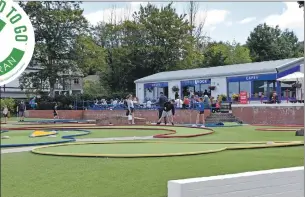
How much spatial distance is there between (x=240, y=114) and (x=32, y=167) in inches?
718

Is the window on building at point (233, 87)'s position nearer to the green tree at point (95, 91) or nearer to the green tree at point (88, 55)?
the green tree at point (95, 91)

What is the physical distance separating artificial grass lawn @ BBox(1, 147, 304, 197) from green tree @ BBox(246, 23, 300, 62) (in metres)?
42.1

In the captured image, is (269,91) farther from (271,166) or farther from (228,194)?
(228,194)

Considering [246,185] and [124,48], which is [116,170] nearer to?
[246,185]

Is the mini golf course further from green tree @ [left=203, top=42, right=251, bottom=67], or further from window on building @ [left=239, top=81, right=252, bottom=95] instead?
green tree @ [left=203, top=42, right=251, bottom=67]

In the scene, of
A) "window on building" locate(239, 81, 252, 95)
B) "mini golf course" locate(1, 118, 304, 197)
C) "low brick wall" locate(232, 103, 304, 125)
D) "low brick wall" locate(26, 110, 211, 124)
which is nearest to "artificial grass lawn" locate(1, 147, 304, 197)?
"mini golf course" locate(1, 118, 304, 197)

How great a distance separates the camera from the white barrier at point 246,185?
481 centimetres

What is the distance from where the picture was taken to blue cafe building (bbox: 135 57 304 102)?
29406mm

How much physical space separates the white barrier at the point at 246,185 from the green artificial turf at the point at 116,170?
0.96m

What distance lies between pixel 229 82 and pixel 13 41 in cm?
2830

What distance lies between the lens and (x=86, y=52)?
38125 mm

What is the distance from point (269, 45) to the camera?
51.2 metres

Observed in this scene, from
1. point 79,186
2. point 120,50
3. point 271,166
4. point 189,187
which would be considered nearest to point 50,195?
point 79,186

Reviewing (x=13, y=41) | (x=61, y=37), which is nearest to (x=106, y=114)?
(x=61, y=37)
